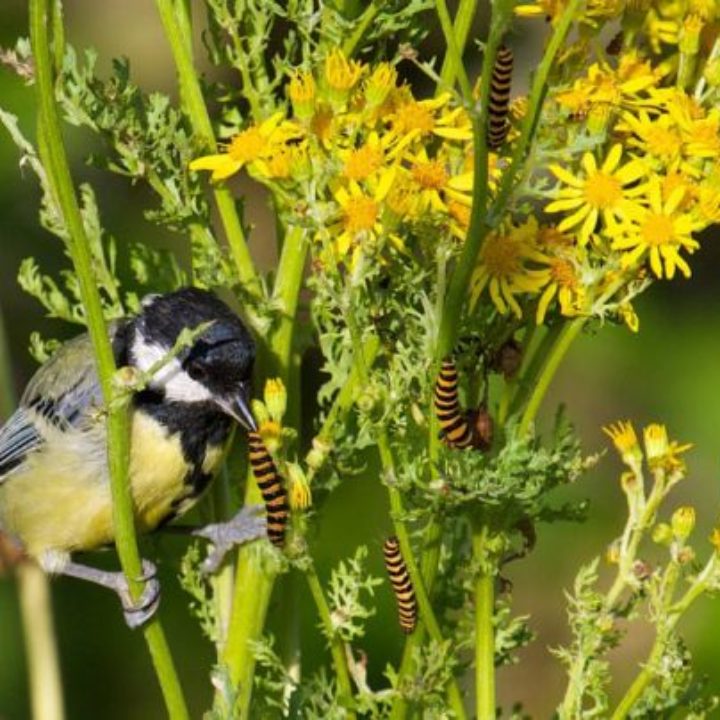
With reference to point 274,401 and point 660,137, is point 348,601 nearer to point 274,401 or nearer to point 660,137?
point 274,401

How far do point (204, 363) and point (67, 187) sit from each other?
2.64ft

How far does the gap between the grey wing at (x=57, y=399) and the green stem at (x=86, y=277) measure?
0.90 m

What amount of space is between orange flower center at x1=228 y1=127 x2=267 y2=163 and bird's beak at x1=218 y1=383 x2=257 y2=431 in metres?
0.47

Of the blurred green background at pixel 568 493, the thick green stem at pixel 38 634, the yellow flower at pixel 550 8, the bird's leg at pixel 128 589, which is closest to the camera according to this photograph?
the thick green stem at pixel 38 634

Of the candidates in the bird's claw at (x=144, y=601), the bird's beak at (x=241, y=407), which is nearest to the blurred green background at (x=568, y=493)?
the bird's beak at (x=241, y=407)

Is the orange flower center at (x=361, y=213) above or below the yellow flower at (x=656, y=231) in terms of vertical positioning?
above

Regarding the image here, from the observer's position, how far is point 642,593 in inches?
82.2

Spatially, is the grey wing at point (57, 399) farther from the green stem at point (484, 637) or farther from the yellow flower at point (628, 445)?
the yellow flower at point (628, 445)

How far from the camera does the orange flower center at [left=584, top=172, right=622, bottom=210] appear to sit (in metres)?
2.05

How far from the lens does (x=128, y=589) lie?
2.10 meters

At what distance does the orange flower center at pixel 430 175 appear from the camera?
6.69 feet

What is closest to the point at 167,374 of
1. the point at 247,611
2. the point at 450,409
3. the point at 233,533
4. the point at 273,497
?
the point at 233,533

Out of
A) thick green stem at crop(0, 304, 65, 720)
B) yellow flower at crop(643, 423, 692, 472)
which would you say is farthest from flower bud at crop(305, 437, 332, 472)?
thick green stem at crop(0, 304, 65, 720)

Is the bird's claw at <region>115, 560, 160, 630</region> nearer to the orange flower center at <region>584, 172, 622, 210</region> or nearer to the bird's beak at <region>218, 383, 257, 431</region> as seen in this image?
the bird's beak at <region>218, 383, 257, 431</region>
